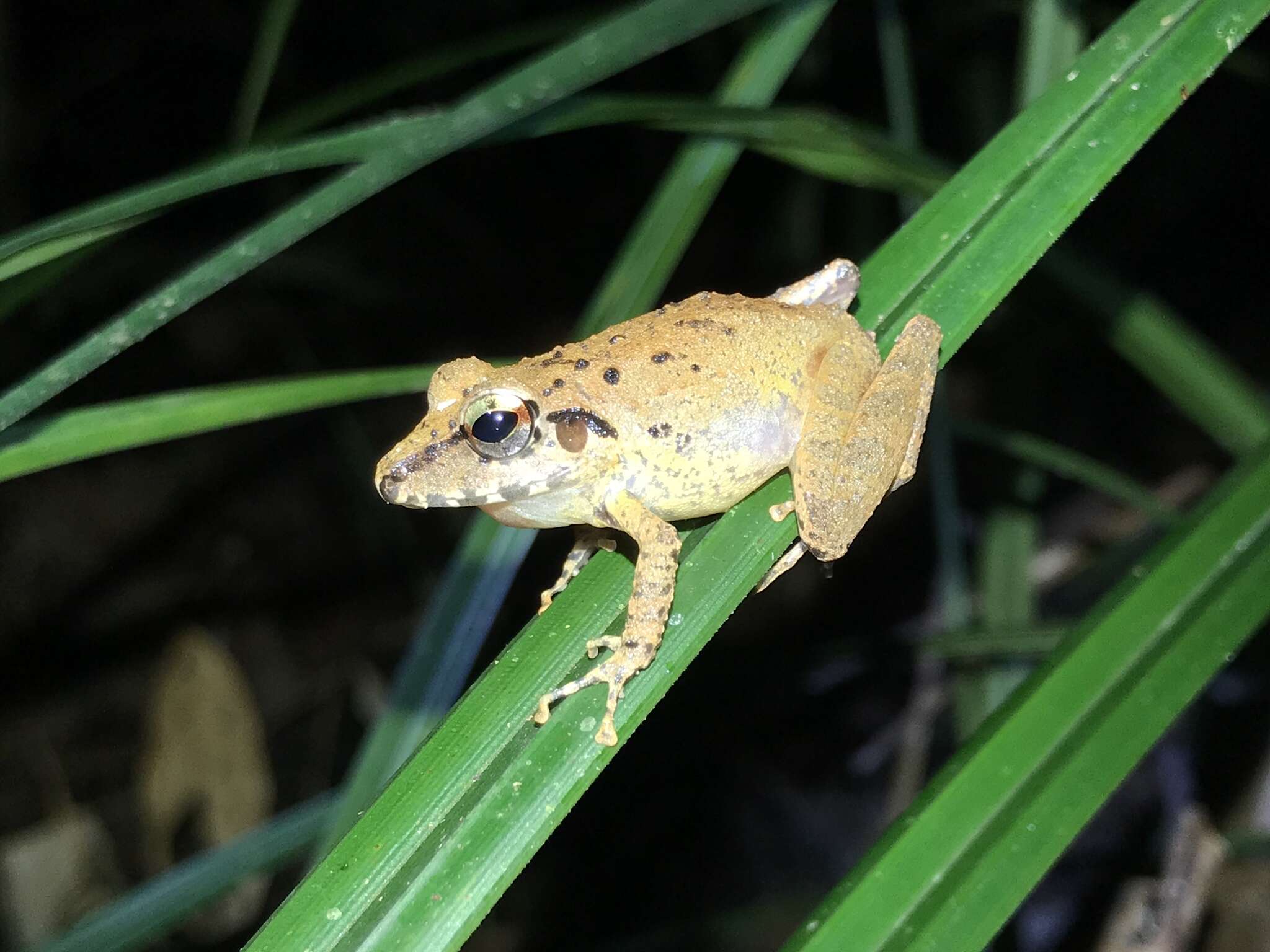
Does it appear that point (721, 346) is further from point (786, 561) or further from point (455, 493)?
point (455, 493)

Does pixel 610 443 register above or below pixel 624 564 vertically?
above

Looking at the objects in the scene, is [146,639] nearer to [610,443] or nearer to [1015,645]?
[610,443]

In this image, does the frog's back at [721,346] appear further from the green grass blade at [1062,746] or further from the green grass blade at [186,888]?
the green grass blade at [186,888]

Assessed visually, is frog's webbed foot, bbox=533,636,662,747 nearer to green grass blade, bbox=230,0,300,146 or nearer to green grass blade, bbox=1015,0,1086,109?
green grass blade, bbox=230,0,300,146

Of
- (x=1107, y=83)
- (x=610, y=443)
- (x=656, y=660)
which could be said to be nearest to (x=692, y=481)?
(x=610, y=443)

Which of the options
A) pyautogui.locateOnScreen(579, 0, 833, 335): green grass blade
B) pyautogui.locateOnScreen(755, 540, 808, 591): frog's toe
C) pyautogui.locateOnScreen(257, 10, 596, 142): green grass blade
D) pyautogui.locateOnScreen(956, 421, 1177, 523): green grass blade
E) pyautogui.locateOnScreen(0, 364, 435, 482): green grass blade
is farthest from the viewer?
pyautogui.locateOnScreen(956, 421, 1177, 523): green grass blade

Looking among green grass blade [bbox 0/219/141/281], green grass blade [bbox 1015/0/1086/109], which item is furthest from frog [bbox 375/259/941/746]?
green grass blade [bbox 1015/0/1086/109]
